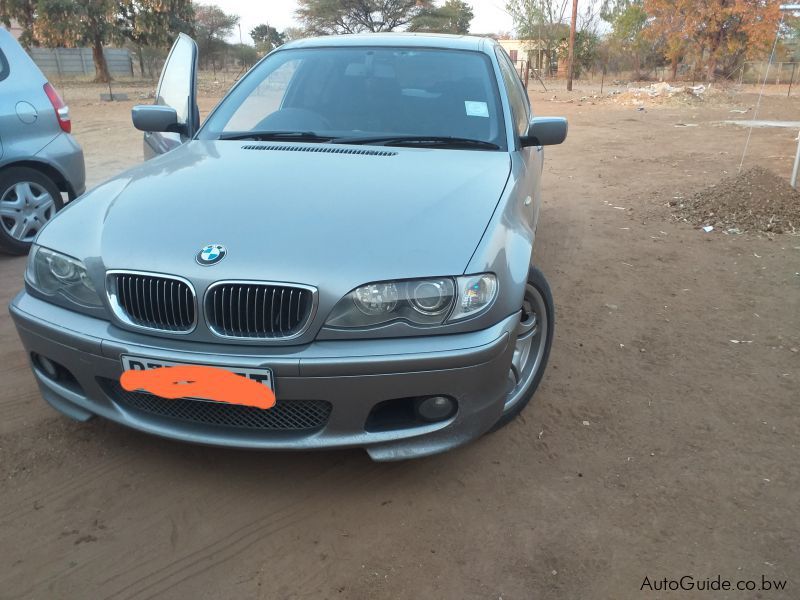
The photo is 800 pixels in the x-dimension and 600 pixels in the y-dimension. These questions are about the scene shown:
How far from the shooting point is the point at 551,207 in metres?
7.02

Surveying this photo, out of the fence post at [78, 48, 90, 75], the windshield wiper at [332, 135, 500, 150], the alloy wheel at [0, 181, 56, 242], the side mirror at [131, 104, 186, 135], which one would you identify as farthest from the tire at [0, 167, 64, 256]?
the fence post at [78, 48, 90, 75]

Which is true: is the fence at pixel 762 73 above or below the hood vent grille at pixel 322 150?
below

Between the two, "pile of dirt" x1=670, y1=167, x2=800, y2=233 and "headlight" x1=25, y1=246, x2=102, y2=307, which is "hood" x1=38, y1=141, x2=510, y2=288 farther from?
"pile of dirt" x1=670, y1=167, x2=800, y2=233

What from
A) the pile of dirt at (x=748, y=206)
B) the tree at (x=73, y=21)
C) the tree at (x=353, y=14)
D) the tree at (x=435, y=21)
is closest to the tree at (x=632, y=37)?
the tree at (x=435, y=21)

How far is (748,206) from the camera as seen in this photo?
20.8ft

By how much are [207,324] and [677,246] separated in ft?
15.2

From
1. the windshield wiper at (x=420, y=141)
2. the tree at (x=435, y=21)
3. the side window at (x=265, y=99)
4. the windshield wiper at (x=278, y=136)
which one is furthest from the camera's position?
the tree at (x=435, y=21)

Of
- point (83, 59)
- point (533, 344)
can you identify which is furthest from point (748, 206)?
point (83, 59)

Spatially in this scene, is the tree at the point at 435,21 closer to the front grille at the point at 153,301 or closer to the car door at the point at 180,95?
the car door at the point at 180,95

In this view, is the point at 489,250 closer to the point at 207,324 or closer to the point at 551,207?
the point at 207,324

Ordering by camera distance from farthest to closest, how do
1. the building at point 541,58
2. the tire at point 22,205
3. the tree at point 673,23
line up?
1. the building at point 541,58
2. the tree at point 673,23
3. the tire at point 22,205

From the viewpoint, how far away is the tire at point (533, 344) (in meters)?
2.73

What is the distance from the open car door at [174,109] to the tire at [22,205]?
115cm

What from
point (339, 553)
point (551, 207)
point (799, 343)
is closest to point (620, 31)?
point (551, 207)
